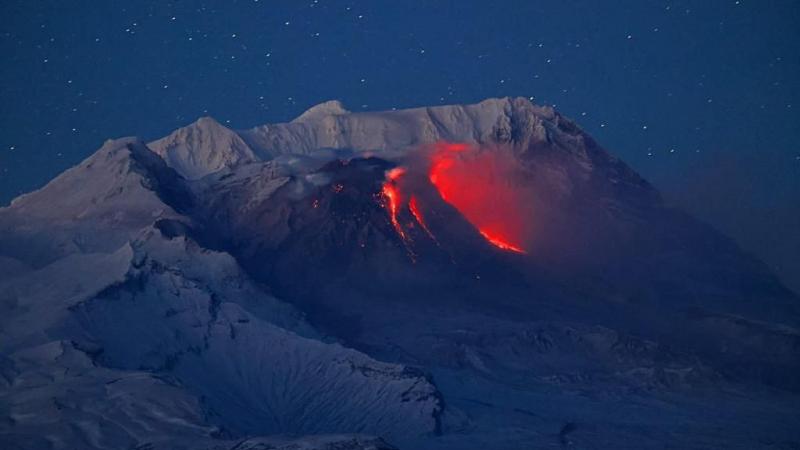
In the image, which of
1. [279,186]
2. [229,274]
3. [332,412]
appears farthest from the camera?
[279,186]

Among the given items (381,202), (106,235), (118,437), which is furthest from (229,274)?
(118,437)

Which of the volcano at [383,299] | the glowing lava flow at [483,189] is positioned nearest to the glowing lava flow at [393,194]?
the volcano at [383,299]

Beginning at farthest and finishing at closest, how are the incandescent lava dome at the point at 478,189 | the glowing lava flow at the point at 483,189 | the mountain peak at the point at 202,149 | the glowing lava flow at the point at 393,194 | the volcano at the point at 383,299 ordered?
the mountain peak at the point at 202,149
the glowing lava flow at the point at 483,189
the incandescent lava dome at the point at 478,189
the glowing lava flow at the point at 393,194
the volcano at the point at 383,299

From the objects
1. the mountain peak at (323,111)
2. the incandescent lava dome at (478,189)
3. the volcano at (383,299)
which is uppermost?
the mountain peak at (323,111)

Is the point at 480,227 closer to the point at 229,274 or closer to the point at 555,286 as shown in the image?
the point at 555,286

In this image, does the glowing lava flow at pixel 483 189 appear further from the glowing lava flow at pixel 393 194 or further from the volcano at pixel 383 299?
the glowing lava flow at pixel 393 194

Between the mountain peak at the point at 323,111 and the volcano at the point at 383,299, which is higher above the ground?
the mountain peak at the point at 323,111

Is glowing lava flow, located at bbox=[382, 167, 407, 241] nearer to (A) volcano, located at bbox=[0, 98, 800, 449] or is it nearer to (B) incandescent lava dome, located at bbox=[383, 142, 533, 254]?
(B) incandescent lava dome, located at bbox=[383, 142, 533, 254]

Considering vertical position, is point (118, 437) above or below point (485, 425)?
below

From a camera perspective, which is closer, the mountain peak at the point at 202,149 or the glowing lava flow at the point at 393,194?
the glowing lava flow at the point at 393,194
